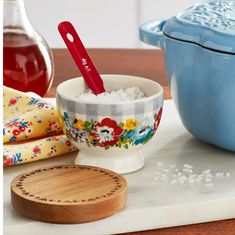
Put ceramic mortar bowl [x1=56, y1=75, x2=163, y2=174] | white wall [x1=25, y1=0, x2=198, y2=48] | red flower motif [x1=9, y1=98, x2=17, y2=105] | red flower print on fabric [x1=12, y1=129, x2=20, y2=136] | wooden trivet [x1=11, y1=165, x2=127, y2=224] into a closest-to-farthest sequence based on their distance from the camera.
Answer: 1. wooden trivet [x1=11, y1=165, x2=127, y2=224]
2. ceramic mortar bowl [x1=56, y1=75, x2=163, y2=174]
3. red flower print on fabric [x1=12, y1=129, x2=20, y2=136]
4. red flower motif [x1=9, y1=98, x2=17, y2=105]
5. white wall [x1=25, y1=0, x2=198, y2=48]

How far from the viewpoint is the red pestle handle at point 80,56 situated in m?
0.93

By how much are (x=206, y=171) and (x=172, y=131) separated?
0.18 metres

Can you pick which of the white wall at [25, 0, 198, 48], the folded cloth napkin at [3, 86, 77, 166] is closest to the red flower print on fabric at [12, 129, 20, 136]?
the folded cloth napkin at [3, 86, 77, 166]

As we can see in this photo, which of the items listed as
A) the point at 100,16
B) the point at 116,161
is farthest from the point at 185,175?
the point at 100,16

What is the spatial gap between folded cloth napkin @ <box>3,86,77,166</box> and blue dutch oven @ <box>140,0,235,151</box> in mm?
170

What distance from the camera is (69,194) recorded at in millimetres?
771

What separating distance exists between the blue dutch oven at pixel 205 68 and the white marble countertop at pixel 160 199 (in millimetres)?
37

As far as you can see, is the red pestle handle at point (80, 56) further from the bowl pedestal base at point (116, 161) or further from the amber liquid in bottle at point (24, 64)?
the amber liquid in bottle at point (24, 64)

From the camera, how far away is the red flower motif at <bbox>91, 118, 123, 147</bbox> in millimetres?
858

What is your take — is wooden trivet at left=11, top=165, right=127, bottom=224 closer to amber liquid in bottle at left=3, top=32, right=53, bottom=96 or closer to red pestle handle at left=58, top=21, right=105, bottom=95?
red pestle handle at left=58, top=21, right=105, bottom=95

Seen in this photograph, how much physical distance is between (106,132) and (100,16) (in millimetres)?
1718

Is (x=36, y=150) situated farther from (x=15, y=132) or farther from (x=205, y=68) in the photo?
(x=205, y=68)

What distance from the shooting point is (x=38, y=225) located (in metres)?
0.75

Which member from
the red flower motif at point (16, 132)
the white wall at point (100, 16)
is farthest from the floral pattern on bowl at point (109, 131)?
the white wall at point (100, 16)
